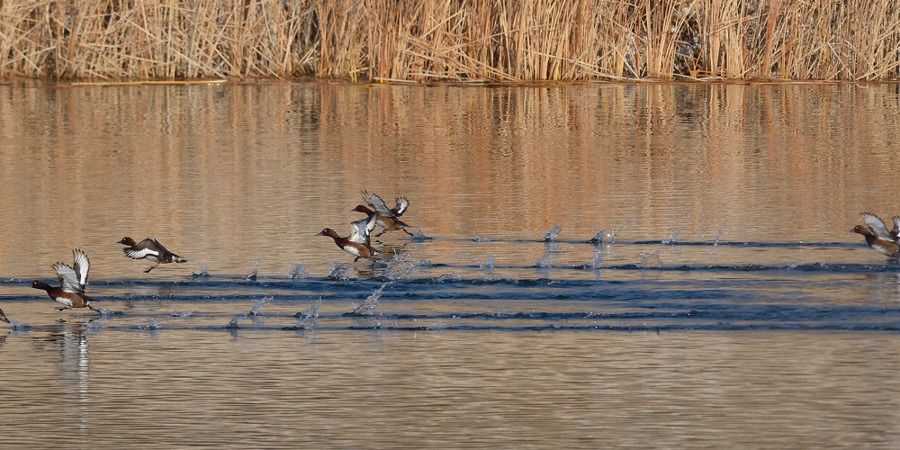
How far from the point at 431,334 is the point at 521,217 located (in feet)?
14.5

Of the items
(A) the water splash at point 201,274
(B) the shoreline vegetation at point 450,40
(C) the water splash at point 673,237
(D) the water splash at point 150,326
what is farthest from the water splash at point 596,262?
(B) the shoreline vegetation at point 450,40

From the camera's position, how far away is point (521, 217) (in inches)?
512

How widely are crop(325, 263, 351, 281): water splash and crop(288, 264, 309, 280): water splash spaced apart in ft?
0.49

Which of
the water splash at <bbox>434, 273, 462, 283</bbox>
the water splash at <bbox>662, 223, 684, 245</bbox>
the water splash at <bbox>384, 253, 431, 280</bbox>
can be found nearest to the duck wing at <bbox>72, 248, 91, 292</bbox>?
the water splash at <bbox>384, 253, 431, 280</bbox>

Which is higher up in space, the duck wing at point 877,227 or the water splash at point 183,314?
the duck wing at point 877,227

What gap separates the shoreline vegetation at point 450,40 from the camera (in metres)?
25.4

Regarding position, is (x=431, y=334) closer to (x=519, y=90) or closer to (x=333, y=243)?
(x=333, y=243)

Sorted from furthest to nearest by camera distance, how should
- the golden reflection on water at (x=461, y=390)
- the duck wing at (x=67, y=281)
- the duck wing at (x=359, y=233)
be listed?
the duck wing at (x=359, y=233), the duck wing at (x=67, y=281), the golden reflection on water at (x=461, y=390)

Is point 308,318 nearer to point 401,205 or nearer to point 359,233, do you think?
point 359,233

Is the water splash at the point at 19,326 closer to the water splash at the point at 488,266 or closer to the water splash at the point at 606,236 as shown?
the water splash at the point at 488,266

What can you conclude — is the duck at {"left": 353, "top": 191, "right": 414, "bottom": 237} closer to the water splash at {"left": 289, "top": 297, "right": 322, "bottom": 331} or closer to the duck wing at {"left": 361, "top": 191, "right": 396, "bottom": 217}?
the duck wing at {"left": 361, "top": 191, "right": 396, "bottom": 217}

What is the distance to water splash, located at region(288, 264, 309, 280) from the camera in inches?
408

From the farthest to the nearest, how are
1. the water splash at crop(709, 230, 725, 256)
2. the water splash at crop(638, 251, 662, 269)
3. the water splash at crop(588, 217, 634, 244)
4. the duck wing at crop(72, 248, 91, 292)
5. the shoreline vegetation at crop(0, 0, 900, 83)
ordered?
the shoreline vegetation at crop(0, 0, 900, 83)
the water splash at crop(588, 217, 634, 244)
the water splash at crop(709, 230, 725, 256)
the water splash at crop(638, 251, 662, 269)
the duck wing at crop(72, 248, 91, 292)

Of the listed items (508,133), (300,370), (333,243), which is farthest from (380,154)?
(300,370)
